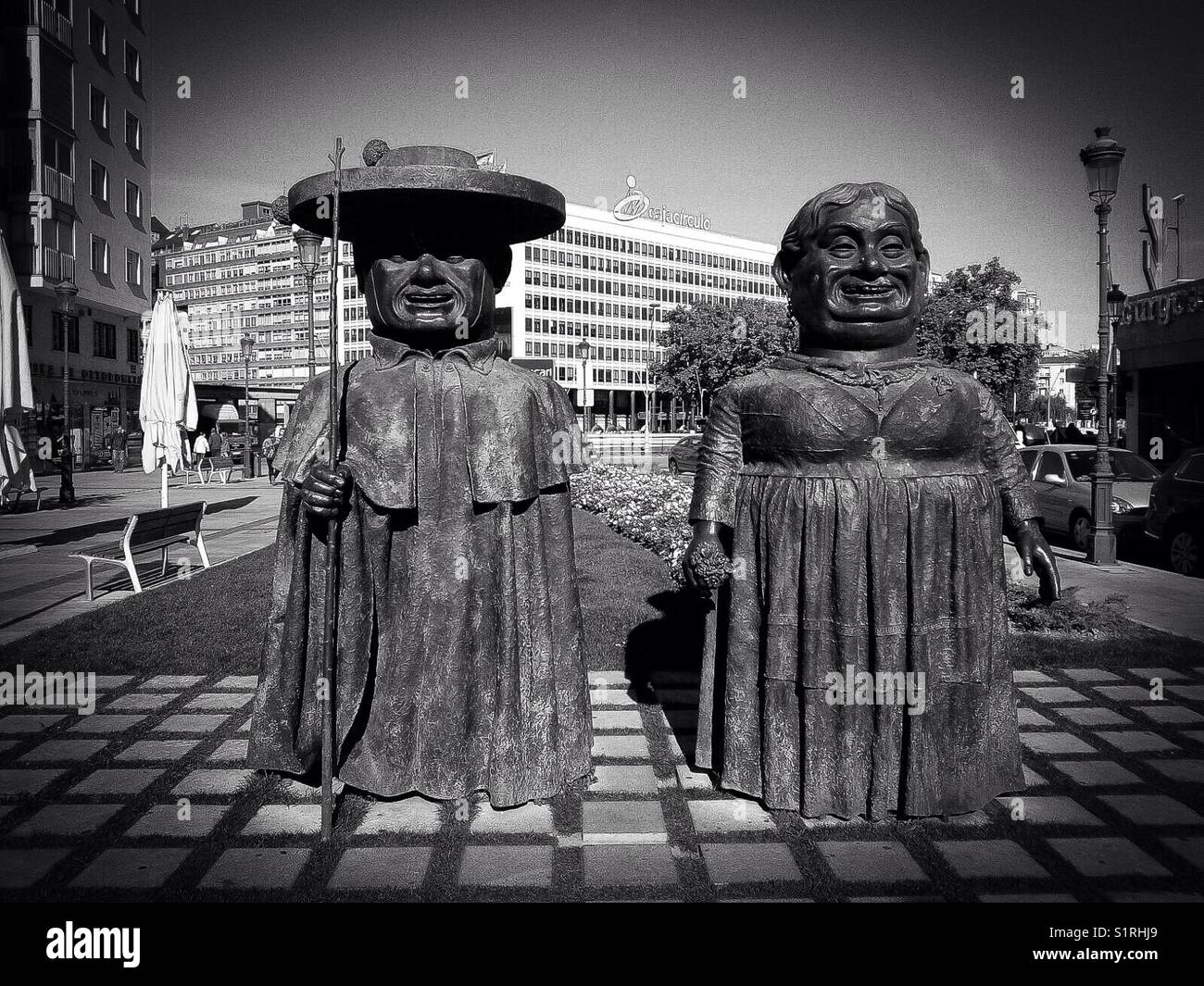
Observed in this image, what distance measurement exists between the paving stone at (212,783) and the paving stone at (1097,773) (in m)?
4.05

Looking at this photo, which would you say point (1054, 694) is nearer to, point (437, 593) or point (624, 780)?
point (624, 780)

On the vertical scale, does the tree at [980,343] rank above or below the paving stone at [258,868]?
above

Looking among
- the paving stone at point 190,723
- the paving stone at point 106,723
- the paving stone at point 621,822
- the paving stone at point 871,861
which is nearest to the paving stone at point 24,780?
the paving stone at point 106,723

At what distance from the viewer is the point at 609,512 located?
15.0 m

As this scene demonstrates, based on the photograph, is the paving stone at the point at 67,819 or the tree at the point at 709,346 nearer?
Result: the paving stone at the point at 67,819

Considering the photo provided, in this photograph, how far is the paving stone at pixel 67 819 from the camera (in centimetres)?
383

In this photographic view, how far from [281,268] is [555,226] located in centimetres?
10671

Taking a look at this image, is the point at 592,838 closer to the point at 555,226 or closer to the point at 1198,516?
the point at 555,226

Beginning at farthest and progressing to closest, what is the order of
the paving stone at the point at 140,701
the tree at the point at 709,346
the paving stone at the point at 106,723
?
the tree at the point at 709,346 → the paving stone at the point at 140,701 → the paving stone at the point at 106,723

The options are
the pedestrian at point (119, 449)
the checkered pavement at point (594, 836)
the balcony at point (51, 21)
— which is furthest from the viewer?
the pedestrian at point (119, 449)

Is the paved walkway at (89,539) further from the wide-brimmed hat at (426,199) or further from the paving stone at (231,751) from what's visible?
the wide-brimmed hat at (426,199)

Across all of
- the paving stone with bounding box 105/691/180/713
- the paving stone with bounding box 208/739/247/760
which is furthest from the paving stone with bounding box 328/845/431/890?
the paving stone with bounding box 105/691/180/713

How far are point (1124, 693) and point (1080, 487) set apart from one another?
9.02m
